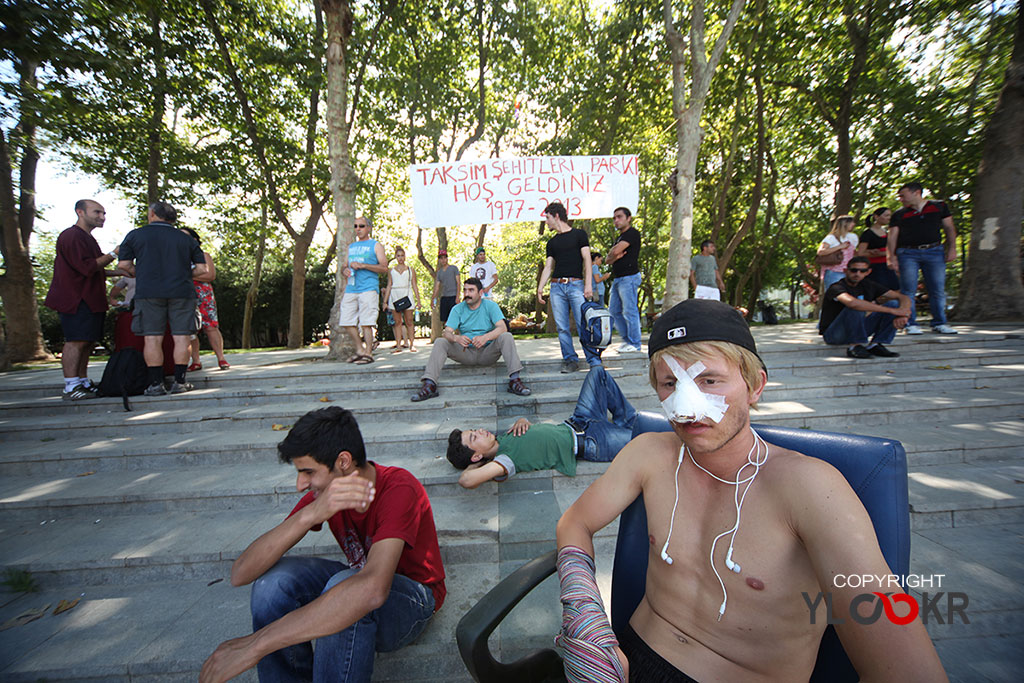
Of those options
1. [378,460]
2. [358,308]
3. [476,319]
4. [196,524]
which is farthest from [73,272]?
[476,319]

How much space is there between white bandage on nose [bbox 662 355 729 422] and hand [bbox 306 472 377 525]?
47.4 inches

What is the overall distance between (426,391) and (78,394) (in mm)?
4153

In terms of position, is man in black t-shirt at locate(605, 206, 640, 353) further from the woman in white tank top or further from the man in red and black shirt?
the woman in white tank top

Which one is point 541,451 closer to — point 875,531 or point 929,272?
point 875,531

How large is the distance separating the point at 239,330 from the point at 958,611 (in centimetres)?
2533

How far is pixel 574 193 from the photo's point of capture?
7.29 m

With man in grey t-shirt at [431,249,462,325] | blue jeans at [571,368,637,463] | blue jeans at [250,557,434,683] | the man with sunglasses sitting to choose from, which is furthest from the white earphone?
man in grey t-shirt at [431,249,462,325]

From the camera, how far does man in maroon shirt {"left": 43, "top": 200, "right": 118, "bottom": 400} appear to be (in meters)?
5.07

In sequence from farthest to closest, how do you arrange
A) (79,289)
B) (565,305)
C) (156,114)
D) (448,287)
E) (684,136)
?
(156,114) → (448,287) → (684,136) → (565,305) → (79,289)

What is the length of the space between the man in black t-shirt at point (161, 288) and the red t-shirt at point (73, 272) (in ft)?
1.11

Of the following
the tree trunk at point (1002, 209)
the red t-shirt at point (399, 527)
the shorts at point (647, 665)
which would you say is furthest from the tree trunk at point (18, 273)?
the tree trunk at point (1002, 209)

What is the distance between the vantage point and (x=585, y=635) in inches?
50.8

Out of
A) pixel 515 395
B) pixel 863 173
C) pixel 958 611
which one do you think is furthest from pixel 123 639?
pixel 863 173

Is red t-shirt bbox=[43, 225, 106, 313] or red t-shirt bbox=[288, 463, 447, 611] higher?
red t-shirt bbox=[43, 225, 106, 313]
